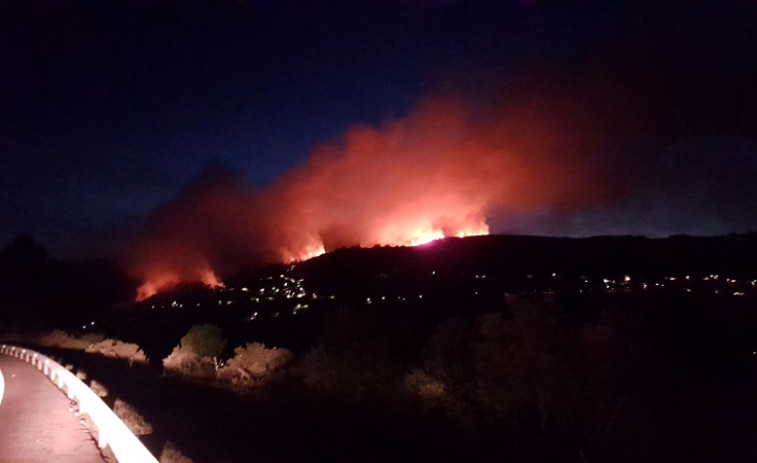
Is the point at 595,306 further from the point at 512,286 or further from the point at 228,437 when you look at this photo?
the point at 228,437

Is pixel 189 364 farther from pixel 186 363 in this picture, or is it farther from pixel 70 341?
pixel 70 341

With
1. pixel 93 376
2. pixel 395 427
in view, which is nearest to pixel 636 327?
pixel 395 427

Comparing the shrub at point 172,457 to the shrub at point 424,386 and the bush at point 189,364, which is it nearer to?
the shrub at point 424,386

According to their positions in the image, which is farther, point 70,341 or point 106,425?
point 70,341

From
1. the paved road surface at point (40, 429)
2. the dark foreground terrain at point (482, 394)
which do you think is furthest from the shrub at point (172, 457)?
the dark foreground terrain at point (482, 394)

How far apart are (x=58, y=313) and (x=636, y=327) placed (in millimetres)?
103688

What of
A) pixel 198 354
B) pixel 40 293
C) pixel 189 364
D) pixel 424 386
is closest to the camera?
pixel 424 386

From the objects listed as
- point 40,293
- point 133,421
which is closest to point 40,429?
point 133,421

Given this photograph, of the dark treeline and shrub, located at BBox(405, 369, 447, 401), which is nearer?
shrub, located at BBox(405, 369, 447, 401)

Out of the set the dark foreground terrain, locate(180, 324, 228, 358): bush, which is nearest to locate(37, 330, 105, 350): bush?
the dark foreground terrain

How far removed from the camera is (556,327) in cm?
2894

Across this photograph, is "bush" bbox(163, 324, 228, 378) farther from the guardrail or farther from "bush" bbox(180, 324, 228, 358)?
the guardrail

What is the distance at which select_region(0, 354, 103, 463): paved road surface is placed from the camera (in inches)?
482

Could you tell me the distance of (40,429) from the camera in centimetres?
1498
